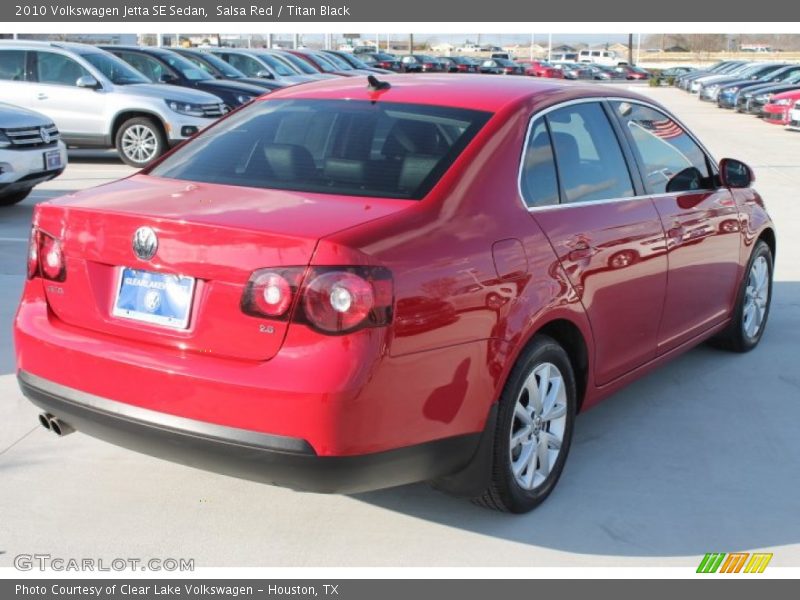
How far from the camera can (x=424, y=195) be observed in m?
3.78

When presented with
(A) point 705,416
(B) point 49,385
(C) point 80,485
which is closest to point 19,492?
(C) point 80,485

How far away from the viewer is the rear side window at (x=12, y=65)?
1472 centimetres

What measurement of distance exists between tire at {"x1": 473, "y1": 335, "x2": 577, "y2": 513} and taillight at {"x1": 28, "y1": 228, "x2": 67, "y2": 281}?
1.71 metres

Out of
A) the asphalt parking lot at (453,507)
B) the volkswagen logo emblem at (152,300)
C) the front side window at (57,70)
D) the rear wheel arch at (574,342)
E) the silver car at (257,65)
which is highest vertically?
the silver car at (257,65)

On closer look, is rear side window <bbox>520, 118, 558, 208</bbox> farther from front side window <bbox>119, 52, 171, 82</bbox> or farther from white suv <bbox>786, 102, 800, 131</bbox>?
white suv <bbox>786, 102, 800, 131</bbox>

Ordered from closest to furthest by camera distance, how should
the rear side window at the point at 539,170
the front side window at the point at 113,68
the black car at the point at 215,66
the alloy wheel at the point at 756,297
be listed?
the rear side window at the point at 539,170, the alloy wheel at the point at 756,297, the front side window at the point at 113,68, the black car at the point at 215,66

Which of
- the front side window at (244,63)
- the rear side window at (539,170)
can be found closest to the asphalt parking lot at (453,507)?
the rear side window at (539,170)

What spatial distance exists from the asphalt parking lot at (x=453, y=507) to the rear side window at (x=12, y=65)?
34.4ft

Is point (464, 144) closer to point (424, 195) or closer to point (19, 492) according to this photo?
point (424, 195)

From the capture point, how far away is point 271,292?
3.37 metres

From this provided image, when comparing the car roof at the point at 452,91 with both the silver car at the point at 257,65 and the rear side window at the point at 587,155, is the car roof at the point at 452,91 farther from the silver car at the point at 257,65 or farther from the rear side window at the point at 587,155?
the silver car at the point at 257,65

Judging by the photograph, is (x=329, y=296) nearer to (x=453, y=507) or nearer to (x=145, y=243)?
(x=145, y=243)

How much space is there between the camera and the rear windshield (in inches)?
156

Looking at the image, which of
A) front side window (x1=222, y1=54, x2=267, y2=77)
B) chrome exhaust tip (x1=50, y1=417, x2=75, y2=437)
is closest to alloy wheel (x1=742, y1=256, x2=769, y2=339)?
chrome exhaust tip (x1=50, y1=417, x2=75, y2=437)
